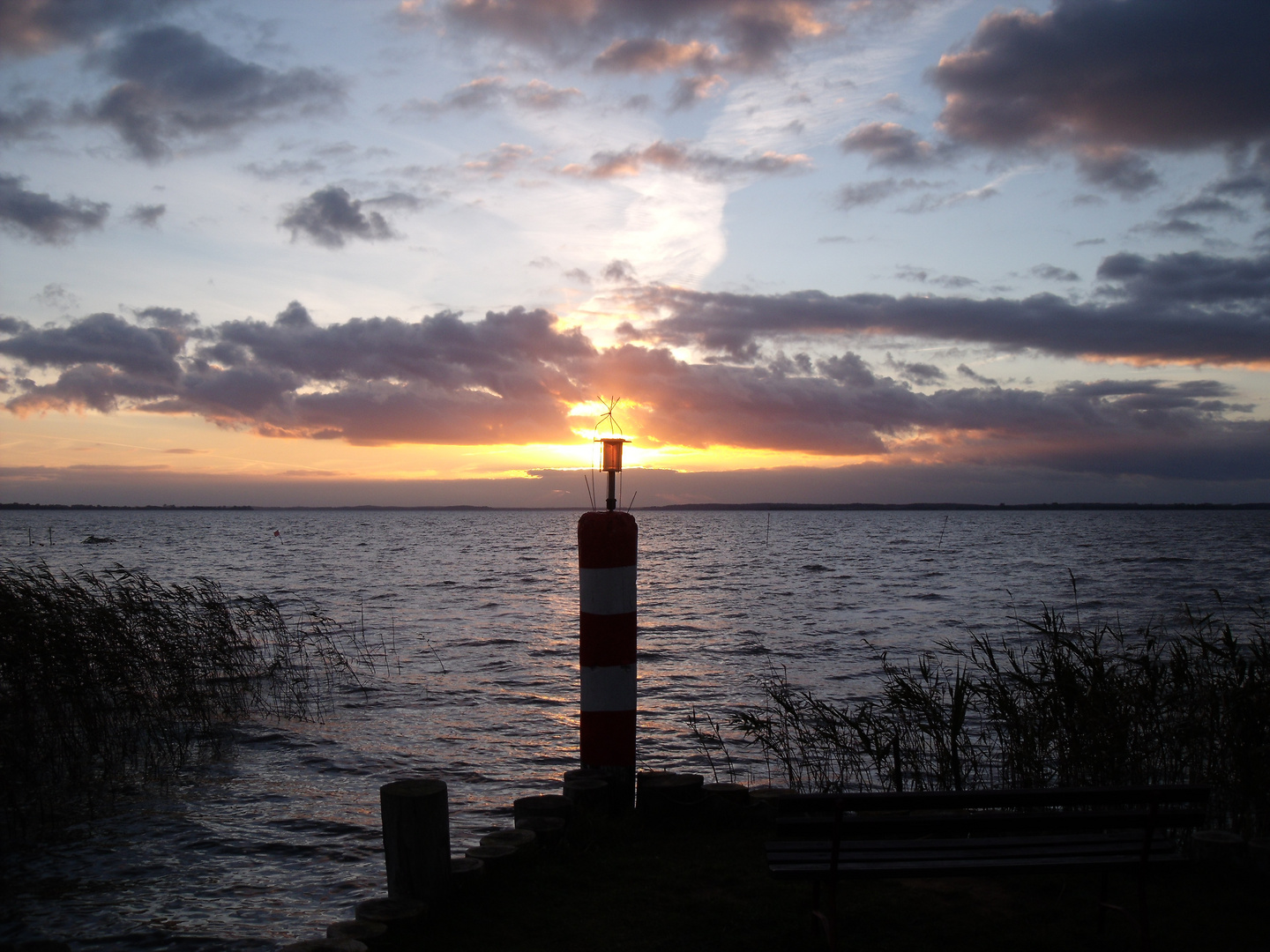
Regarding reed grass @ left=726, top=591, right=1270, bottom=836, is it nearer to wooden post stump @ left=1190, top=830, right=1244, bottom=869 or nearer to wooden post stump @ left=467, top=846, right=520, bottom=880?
wooden post stump @ left=1190, top=830, right=1244, bottom=869

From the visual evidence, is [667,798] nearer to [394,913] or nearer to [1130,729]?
[394,913]

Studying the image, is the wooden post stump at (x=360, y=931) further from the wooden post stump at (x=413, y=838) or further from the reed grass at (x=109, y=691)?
the reed grass at (x=109, y=691)

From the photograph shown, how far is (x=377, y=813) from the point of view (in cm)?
838

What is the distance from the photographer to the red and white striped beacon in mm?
6148

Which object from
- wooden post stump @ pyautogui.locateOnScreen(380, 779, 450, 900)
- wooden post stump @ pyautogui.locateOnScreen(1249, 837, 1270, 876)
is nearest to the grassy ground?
wooden post stump @ pyautogui.locateOnScreen(1249, 837, 1270, 876)

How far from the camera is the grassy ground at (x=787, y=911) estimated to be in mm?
4438

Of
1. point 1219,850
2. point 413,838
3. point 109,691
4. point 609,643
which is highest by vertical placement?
point 609,643

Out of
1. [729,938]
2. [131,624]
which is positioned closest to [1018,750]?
[729,938]

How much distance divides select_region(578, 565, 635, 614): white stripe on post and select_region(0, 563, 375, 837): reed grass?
5.41 metres

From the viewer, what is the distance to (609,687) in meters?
6.18

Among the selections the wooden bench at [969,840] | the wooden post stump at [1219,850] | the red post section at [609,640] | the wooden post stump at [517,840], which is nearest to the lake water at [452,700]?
the wooden post stump at [517,840]

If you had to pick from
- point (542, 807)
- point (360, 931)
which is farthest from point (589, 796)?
point (360, 931)

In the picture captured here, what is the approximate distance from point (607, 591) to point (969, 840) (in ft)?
9.35

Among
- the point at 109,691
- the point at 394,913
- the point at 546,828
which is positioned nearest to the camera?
the point at 394,913
